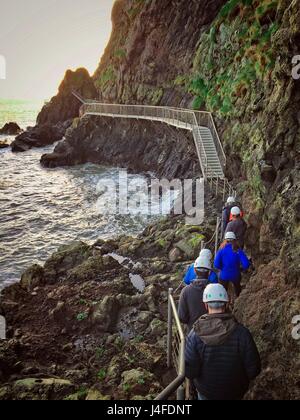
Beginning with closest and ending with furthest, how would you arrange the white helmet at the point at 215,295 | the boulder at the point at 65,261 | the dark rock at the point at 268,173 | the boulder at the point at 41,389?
the white helmet at the point at 215,295
the boulder at the point at 41,389
the dark rock at the point at 268,173
the boulder at the point at 65,261

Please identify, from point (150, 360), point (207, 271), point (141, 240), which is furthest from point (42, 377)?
point (141, 240)

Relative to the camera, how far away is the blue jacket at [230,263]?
6871mm

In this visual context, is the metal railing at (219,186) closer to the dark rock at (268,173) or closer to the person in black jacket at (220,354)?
the dark rock at (268,173)

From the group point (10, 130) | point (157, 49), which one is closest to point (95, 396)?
point (157, 49)

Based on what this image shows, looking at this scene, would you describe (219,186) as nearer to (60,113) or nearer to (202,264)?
(202,264)

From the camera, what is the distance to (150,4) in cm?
3594

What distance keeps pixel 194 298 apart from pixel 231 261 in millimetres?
2119

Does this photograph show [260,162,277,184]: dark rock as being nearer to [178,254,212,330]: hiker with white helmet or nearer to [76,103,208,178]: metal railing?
[178,254,212,330]: hiker with white helmet

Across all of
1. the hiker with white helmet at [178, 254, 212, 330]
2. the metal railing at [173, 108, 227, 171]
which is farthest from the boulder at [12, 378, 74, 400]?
the metal railing at [173, 108, 227, 171]

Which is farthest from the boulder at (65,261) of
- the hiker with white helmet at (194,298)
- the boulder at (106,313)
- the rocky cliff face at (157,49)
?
the rocky cliff face at (157,49)

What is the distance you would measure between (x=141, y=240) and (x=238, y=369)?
11701 millimetres

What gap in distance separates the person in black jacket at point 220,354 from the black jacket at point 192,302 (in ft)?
4.08

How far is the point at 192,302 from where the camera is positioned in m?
5.08

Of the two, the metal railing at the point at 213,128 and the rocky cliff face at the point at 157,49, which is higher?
the rocky cliff face at the point at 157,49
